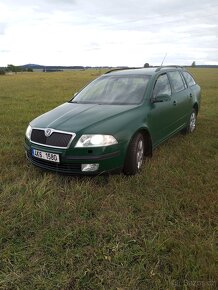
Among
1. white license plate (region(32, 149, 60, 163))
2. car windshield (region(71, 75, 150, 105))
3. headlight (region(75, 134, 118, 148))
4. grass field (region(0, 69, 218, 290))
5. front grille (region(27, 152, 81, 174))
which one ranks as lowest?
grass field (region(0, 69, 218, 290))

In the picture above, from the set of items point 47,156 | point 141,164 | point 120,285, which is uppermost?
point 47,156

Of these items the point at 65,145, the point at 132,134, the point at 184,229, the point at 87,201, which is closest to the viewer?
the point at 184,229

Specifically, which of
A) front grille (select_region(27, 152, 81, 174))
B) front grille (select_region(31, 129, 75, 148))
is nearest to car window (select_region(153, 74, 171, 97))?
front grille (select_region(31, 129, 75, 148))

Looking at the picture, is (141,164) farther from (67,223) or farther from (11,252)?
(11,252)

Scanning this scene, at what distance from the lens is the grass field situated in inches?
91.4

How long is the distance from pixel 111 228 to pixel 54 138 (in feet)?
4.80

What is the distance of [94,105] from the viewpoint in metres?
4.54

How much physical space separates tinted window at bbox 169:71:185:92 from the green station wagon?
15 centimetres

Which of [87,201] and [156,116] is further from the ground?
[156,116]

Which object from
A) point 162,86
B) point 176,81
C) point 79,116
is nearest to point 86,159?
point 79,116

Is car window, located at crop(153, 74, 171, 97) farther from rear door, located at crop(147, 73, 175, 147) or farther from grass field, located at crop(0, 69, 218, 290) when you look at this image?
grass field, located at crop(0, 69, 218, 290)

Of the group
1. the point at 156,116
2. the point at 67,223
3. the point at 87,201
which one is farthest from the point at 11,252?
the point at 156,116

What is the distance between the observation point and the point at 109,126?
3750mm

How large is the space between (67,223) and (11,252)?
646 mm
